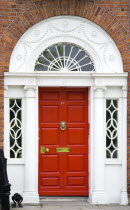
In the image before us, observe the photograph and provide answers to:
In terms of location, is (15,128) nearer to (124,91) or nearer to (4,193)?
(4,193)

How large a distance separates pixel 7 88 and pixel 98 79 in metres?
1.89

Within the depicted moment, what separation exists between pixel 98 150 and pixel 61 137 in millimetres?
857

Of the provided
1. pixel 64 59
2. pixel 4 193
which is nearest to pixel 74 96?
pixel 64 59

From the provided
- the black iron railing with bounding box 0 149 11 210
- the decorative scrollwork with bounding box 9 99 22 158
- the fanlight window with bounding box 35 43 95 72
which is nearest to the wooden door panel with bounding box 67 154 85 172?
the decorative scrollwork with bounding box 9 99 22 158

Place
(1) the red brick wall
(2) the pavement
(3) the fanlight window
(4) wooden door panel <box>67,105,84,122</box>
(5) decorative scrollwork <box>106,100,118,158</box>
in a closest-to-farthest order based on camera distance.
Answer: (2) the pavement
(1) the red brick wall
(3) the fanlight window
(5) decorative scrollwork <box>106,100,118,158</box>
(4) wooden door panel <box>67,105,84,122</box>

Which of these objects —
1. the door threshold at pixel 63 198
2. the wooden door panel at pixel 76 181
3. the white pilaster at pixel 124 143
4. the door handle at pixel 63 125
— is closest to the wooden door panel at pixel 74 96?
the door handle at pixel 63 125

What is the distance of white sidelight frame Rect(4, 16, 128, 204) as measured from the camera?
938 centimetres

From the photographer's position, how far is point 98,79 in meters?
9.43

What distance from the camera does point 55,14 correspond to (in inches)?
367

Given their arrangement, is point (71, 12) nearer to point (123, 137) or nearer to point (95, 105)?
point (95, 105)

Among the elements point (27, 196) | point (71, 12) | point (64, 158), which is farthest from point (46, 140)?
point (71, 12)

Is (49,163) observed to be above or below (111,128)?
below

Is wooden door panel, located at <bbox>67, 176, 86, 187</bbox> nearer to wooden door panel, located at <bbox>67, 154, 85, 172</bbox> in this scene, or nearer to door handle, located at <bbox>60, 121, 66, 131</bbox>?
wooden door panel, located at <bbox>67, 154, 85, 172</bbox>

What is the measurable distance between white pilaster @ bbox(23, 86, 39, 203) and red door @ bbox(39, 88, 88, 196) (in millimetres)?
313
